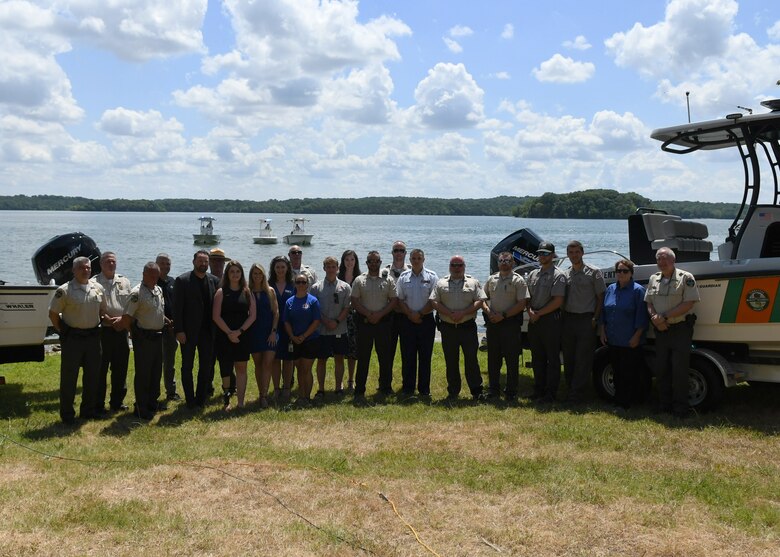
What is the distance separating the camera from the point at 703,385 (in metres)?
7.29

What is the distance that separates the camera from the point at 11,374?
10.3 meters

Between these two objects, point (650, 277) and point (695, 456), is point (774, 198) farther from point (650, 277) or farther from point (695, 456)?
point (695, 456)

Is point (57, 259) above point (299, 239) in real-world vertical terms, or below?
→ above

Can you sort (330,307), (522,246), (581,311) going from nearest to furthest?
(581,311) → (330,307) → (522,246)

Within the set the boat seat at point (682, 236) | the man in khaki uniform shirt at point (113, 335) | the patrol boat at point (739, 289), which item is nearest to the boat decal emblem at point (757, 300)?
the patrol boat at point (739, 289)

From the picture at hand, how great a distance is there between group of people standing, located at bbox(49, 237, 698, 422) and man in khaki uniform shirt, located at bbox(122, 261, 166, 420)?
1cm

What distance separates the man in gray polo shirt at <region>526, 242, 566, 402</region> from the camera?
7938 millimetres

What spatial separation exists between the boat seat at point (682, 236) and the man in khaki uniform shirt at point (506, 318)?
1.61 meters

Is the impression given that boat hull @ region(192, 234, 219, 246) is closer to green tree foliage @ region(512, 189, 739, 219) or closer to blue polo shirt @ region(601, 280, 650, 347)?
green tree foliage @ region(512, 189, 739, 219)

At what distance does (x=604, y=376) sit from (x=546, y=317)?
87 centimetres

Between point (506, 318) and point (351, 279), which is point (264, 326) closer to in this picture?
point (351, 279)

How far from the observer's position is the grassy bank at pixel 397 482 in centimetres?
447

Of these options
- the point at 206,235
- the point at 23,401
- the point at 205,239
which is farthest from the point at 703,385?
the point at 205,239

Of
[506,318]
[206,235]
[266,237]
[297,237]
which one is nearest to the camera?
[506,318]
